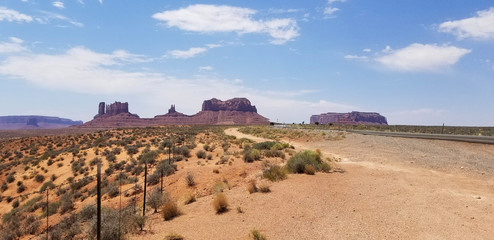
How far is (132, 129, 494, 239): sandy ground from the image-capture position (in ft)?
26.3

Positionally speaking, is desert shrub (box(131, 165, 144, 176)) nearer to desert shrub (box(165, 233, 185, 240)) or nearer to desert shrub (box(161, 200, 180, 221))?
desert shrub (box(161, 200, 180, 221))

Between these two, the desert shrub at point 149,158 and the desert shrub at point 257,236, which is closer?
the desert shrub at point 257,236

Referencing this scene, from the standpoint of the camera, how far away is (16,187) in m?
23.7

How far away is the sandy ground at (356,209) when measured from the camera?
8.03 meters

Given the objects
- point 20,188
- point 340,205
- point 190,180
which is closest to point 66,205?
point 190,180

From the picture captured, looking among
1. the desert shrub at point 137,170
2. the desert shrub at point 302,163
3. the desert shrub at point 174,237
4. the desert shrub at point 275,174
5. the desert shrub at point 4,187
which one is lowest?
the desert shrub at point 4,187

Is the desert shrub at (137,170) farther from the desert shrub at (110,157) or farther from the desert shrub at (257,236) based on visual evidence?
the desert shrub at (257,236)

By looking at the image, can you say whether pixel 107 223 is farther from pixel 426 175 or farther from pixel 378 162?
pixel 378 162

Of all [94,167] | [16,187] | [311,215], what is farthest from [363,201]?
[16,187]

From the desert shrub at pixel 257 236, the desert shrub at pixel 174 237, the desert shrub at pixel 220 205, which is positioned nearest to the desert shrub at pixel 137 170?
the desert shrub at pixel 220 205

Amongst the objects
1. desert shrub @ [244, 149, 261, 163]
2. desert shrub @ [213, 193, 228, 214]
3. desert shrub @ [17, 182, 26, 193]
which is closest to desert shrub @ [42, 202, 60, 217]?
desert shrub @ [17, 182, 26, 193]

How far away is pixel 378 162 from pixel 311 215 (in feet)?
42.3

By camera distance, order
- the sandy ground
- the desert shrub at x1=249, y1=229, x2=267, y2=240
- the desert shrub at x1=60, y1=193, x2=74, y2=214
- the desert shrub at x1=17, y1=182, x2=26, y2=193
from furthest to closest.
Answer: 1. the desert shrub at x1=17, y1=182, x2=26, y2=193
2. the desert shrub at x1=60, y1=193, x2=74, y2=214
3. the sandy ground
4. the desert shrub at x1=249, y1=229, x2=267, y2=240

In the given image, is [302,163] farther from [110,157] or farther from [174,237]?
[110,157]
